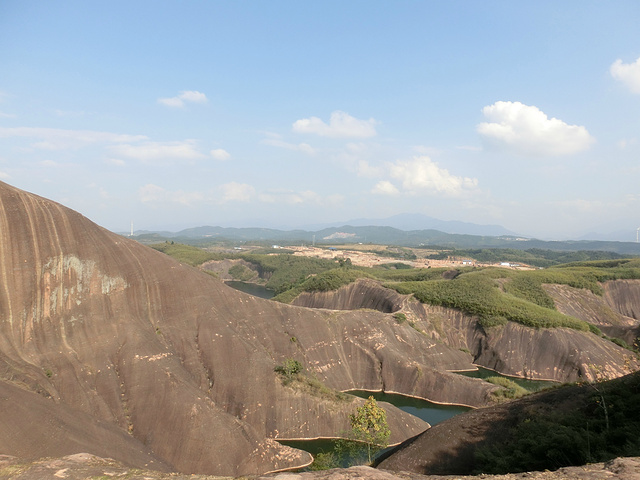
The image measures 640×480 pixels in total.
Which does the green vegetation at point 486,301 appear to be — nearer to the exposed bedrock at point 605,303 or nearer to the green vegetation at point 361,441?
the exposed bedrock at point 605,303

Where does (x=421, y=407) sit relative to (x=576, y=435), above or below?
below

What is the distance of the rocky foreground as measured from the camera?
38.0 feet

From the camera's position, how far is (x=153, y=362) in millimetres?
31672

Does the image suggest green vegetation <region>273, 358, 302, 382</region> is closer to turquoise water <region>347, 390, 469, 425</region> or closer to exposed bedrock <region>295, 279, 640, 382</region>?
turquoise water <region>347, 390, 469, 425</region>

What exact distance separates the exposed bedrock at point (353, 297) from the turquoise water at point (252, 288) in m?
42.9

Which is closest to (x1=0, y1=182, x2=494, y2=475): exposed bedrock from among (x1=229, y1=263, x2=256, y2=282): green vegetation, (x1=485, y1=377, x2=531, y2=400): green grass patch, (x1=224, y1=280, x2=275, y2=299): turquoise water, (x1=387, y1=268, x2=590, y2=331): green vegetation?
(x1=485, y1=377, x2=531, y2=400): green grass patch

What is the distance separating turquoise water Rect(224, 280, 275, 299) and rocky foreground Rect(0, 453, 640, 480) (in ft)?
345

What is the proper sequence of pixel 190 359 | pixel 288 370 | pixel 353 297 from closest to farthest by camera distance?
pixel 190 359 → pixel 288 370 → pixel 353 297

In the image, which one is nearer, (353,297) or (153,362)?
(153,362)

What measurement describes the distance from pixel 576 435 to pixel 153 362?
3050 cm

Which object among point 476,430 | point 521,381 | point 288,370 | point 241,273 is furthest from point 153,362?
point 241,273

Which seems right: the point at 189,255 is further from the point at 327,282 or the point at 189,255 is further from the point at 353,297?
the point at 353,297

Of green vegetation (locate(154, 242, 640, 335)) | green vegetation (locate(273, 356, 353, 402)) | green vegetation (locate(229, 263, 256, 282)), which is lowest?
green vegetation (locate(229, 263, 256, 282))

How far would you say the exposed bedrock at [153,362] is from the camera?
26.2 metres
